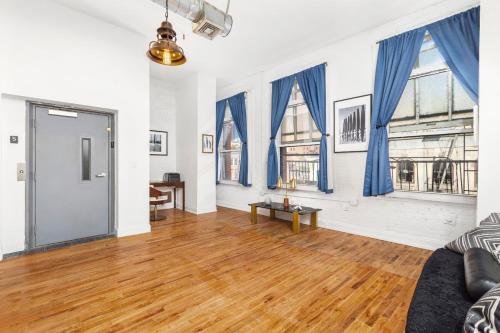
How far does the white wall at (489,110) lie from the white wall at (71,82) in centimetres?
473

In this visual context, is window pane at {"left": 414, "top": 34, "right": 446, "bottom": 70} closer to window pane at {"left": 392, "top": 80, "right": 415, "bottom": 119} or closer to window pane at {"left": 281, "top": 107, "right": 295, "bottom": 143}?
window pane at {"left": 392, "top": 80, "right": 415, "bottom": 119}

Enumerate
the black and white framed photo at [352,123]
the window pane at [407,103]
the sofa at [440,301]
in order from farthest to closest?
the black and white framed photo at [352,123] → the window pane at [407,103] → the sofa at [440,301]

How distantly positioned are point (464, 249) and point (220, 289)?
6.85 ft

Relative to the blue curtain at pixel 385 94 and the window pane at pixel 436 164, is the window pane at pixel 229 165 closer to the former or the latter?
the blue curtain at pixel 385 94

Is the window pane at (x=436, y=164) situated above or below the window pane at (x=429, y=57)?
below

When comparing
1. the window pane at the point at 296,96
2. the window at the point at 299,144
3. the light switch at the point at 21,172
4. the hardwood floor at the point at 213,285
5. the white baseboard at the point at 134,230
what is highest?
the window pane at the point at 296,96

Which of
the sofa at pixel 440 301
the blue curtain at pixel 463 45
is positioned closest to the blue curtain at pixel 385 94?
the blue curtain at pixel 463 45

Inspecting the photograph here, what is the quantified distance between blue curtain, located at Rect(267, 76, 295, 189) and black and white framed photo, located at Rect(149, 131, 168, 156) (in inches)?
114

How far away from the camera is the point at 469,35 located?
295 cm

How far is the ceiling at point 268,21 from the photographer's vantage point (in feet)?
11.0

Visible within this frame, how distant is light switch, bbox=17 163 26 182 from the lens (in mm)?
3168

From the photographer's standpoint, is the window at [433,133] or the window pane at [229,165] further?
the window pane at [229,165]

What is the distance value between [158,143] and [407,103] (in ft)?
18.1

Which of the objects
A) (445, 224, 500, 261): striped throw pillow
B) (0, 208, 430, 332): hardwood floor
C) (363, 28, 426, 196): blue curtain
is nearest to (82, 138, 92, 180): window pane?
(0, 208, 430, 332): hardwood floor
